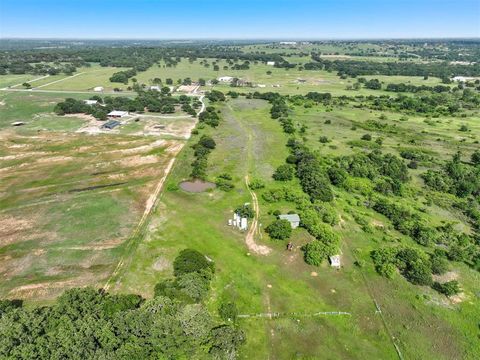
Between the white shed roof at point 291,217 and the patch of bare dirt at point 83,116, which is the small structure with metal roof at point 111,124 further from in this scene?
the white shed roof at point 291,217

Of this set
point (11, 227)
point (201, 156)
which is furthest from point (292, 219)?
point (11, 227)

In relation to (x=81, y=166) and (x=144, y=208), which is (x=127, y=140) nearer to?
(x=81, y=166)

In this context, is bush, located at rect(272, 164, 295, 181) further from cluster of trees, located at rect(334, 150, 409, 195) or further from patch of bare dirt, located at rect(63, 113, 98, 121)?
patch of bare dirt, located at rect(63, 113, 98, 121)

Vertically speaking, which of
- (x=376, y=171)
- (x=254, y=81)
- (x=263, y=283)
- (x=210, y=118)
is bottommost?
(x=263, y=283)

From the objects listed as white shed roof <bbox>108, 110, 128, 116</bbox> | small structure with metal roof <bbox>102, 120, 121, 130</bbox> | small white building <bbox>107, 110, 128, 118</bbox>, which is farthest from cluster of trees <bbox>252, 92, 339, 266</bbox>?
white shed roof <bbox>108, 110, 128, 116</bbox>

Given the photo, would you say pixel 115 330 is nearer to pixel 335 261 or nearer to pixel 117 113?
pixel 335 261

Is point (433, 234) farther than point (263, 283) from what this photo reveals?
Yes

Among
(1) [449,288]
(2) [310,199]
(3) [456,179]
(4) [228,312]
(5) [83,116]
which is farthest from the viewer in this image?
(5) [83,116]

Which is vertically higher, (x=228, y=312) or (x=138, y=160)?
(x=228, y=312)
